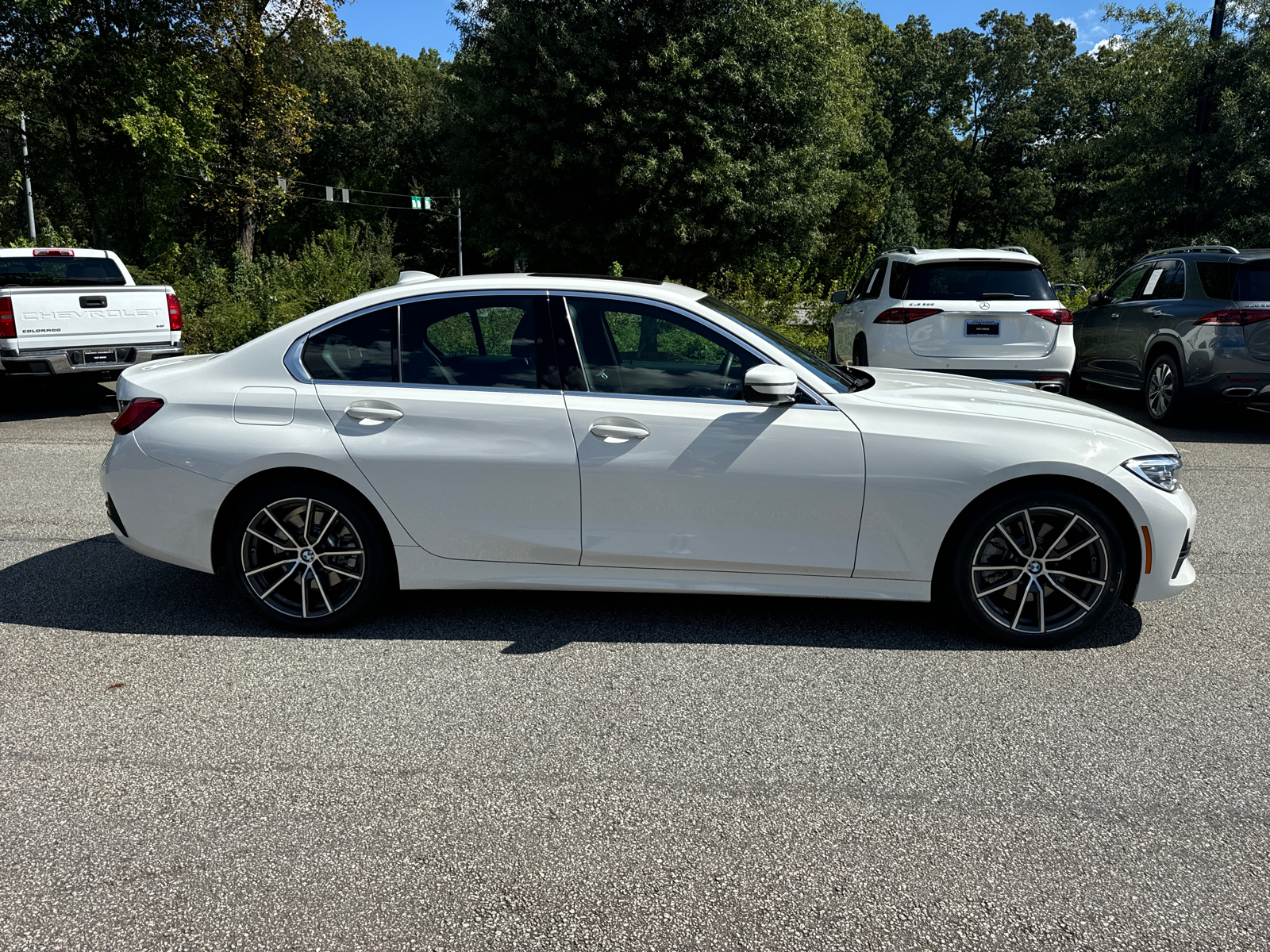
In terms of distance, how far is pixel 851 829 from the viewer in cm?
300

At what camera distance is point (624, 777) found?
3.31 meters

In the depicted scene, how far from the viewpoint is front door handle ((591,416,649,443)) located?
437cm

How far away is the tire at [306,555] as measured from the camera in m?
4.52

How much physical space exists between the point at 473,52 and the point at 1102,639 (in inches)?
876

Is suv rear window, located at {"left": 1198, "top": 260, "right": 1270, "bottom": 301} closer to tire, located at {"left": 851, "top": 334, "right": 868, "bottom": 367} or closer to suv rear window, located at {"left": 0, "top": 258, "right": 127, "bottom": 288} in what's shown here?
tire, located at {"left": 851, "top": 334, "right": 868, "bottom": 367}

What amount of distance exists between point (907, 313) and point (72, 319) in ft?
29.6

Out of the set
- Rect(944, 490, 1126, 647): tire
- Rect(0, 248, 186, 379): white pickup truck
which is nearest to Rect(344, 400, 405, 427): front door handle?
Rect(944, 490, 1126, 647): tire

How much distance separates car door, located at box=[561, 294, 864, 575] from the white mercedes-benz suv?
6.04 metres

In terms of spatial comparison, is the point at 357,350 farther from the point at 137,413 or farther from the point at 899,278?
the point at 899,278

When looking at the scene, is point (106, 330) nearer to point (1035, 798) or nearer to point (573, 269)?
point (1035, 798)

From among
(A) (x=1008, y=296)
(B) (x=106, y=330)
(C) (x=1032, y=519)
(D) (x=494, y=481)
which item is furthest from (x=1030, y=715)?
(B) (x=106, y=330)

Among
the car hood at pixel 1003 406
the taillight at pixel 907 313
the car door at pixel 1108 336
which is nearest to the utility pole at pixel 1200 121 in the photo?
the car door at pixel 1108 336

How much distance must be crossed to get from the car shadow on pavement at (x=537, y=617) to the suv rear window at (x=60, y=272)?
7.71 metres

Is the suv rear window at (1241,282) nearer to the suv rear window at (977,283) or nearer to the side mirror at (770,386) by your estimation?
the suv rear window at (977,283)
